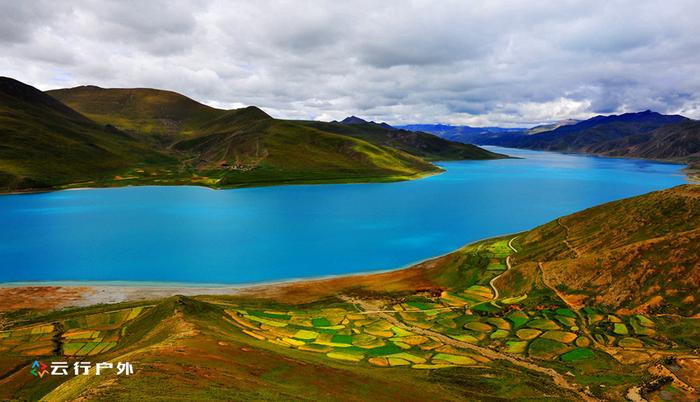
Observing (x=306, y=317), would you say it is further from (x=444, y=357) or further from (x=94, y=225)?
(x=94, y=225)

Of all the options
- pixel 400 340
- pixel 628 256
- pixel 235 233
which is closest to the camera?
pixel 400 340

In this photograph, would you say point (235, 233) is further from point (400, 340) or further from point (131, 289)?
point (400, 340)

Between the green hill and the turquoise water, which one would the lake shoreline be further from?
the green hill

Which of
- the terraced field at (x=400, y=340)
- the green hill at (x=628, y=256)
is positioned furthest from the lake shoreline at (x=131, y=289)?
the green hill at (x=628, y=256)

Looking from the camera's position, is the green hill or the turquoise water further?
the turquoise water

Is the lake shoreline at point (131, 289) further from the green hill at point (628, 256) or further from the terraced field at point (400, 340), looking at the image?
the green hill at point (628, 256)

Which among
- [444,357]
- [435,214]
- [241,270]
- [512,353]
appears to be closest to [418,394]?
[444,357]

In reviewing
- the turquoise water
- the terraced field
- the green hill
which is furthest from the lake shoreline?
the green hill

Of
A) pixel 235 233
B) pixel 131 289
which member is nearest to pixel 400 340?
pixel 131 289

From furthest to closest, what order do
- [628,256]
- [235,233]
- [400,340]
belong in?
[235,233]
[628,256]
[400,340]
